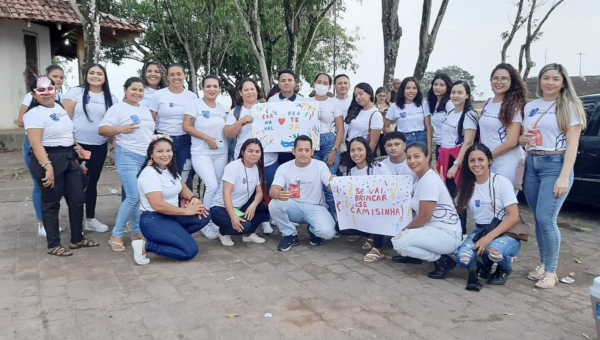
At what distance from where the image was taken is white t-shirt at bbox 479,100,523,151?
4.45 m

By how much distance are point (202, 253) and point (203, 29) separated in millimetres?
15367

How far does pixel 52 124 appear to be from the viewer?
15.0 feet

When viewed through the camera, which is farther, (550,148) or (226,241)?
(226,241)

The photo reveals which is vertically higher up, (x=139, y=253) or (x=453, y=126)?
(x=453, y=126)

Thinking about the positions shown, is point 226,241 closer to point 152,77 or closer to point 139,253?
point 139,253

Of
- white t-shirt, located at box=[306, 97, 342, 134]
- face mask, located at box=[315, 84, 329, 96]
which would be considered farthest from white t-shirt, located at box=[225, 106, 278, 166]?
face mask, located at box=[315, 84, 329, 96]

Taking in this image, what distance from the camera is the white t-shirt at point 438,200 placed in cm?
424

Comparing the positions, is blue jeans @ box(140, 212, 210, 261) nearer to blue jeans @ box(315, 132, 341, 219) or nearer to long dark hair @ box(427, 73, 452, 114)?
blue jeans @ box(315, 132, 341, 219)

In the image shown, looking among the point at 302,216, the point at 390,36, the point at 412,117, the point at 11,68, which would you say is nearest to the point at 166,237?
the point at 302,216

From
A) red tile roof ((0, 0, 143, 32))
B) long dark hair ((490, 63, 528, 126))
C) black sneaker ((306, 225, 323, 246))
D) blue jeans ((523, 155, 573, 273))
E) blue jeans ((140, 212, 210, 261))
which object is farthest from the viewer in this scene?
red tile roof ((0, 0, 143, 32))

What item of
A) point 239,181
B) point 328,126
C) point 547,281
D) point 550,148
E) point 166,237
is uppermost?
point 328,126

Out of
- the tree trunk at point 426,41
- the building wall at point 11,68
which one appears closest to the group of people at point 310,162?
the tree trunk at point 426,41

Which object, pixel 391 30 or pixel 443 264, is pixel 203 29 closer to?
pixel 391 30

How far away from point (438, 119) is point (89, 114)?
3.89 meters
